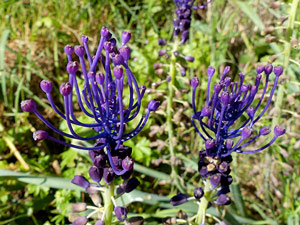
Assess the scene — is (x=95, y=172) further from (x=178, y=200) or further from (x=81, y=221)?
(x=178, y=200)

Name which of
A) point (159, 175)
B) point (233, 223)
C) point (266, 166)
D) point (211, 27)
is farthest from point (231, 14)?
point (233, 223)

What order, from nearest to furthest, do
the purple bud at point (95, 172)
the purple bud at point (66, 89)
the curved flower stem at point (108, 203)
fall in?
the purple bud at point (66, 89) < the purple bud at point (95, 172) < the curved flower stem at point (108, 203)

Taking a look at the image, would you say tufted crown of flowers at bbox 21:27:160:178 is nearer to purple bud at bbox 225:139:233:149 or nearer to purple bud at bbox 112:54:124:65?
purple bud at bbox 112:54:124:65

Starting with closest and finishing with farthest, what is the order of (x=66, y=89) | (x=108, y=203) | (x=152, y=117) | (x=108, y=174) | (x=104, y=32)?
(x=66, y=89)
(x=104, y=32)
(x=108, y=174)
(x=108, y=203)
(x=152, y=117)

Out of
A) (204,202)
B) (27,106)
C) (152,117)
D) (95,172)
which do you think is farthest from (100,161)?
(152,117)

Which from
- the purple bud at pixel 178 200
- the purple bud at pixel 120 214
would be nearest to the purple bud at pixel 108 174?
the purple bud at pixel 120 214

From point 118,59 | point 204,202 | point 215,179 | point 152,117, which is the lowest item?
point 204,202

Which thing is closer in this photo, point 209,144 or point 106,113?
point 106,113

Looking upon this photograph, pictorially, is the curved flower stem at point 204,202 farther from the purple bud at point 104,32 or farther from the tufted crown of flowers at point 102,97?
the purple bud at point 104,32

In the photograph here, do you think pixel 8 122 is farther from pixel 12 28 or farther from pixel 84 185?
pixel 84 185
